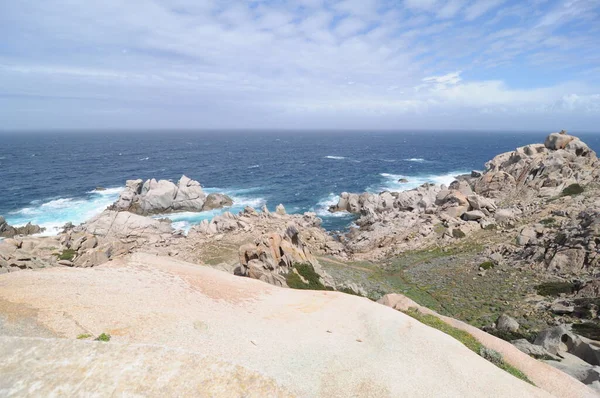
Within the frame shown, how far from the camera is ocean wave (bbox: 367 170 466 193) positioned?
86125mm

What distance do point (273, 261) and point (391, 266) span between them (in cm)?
1894

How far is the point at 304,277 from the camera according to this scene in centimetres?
3006

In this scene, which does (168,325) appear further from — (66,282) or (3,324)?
(66,282)

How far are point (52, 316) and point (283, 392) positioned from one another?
8519 mm

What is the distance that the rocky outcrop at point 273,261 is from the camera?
1116 inches

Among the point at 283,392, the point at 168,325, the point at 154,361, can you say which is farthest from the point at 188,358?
the point at 168,325

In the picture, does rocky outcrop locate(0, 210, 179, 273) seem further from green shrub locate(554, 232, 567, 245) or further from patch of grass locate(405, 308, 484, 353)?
green shrub locate(554, 232, 567, 245)

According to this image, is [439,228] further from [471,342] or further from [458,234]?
[471,342]

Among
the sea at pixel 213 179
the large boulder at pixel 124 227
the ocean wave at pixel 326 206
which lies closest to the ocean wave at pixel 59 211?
the sea at pixel 213 179

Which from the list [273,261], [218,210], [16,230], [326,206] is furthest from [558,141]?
[16,230]

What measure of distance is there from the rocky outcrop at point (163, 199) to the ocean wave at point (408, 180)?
41719 mm

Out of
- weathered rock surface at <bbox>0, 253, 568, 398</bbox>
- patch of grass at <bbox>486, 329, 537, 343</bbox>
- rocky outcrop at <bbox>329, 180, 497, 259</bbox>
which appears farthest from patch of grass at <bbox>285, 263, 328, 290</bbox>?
rocky outcrop at <bbox>329, 180, 497, 259</bbox>

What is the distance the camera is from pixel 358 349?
13.1m

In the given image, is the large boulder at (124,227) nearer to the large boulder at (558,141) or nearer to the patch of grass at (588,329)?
the patch of grass at (588,329)
